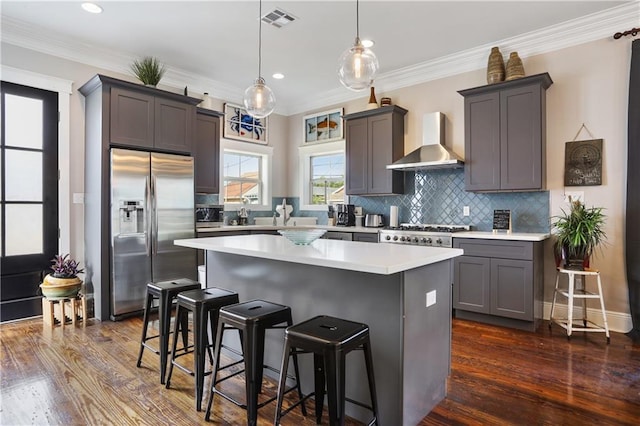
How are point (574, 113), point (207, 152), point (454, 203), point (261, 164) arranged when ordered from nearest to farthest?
point (574, 113) < point (454, 203) < point (207, 152) < point (261, 164)

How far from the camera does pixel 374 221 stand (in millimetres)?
5090

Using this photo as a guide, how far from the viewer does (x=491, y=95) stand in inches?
154

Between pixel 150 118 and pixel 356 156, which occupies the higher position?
pixel 150 118

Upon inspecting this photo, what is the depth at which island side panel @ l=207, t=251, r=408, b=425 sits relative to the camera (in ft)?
→ 6.26

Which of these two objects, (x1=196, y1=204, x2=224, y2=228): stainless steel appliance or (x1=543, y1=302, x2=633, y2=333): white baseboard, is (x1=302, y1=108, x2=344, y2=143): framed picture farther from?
(x1=543, y1=302, x2=633, y2=333): white baseboard

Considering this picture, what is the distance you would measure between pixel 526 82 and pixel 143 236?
4.24 metres

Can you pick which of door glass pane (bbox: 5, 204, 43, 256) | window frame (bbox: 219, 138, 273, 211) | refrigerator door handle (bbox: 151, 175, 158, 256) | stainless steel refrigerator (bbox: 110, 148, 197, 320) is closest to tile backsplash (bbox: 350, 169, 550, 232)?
window frame (bbox: 219, 138, 273, 211)

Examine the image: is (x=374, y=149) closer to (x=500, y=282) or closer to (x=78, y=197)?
(x=500, y=282)

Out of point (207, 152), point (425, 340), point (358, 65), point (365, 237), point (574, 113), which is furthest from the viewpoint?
point (207, 152)

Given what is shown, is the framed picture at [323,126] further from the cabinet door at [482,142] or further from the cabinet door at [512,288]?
the cabinet door at [512,288]

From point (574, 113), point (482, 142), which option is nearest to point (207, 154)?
point (482, 142)

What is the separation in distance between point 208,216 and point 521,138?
3721mm

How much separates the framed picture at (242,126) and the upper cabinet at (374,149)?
1.58 meters

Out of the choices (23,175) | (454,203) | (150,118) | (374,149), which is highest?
(150,118)
